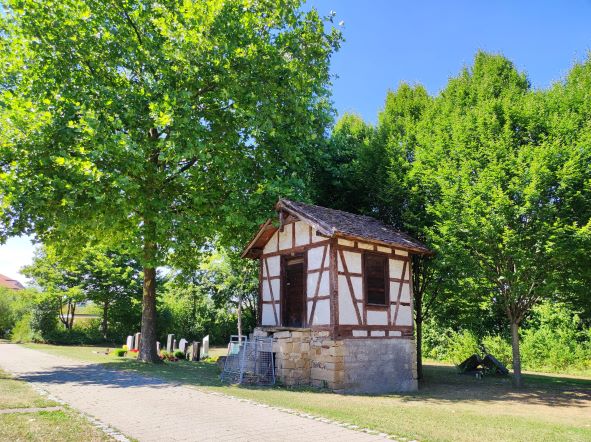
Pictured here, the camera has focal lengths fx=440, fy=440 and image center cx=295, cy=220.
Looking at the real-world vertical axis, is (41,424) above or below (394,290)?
below

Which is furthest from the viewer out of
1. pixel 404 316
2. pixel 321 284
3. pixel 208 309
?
pixel 208 309

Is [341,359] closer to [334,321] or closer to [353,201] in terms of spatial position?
[334,321]

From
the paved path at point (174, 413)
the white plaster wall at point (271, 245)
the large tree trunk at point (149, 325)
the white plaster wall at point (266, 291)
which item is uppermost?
the white plaster wall at point (271, 245)

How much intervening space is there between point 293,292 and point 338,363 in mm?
3519

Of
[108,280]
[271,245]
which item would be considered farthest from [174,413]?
[108,280]

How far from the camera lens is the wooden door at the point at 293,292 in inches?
631

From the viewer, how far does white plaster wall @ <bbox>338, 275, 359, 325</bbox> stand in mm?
14273

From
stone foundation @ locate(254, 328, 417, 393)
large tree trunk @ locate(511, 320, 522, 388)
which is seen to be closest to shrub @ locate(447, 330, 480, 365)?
large tree trunk @ locate(511, 320, 522, 388)

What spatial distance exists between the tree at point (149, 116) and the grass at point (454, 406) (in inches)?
227

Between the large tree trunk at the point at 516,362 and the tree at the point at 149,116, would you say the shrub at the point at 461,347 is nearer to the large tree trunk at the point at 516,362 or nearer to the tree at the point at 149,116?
the large tree trunk at the point at 516,362

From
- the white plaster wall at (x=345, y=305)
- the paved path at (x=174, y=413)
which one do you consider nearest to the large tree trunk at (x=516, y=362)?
the white plaster wall at (x=345, y=305)

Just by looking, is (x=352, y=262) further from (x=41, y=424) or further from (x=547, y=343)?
(x=547, y=343)

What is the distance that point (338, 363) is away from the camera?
45.0ft

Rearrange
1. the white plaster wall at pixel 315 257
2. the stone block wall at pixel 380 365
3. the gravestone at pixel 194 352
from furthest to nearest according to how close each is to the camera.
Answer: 1. the gravestone at pixel 194 352
2. the white plaster wall at pixel 315 257
3. the stone block wall at pixel 380 365
